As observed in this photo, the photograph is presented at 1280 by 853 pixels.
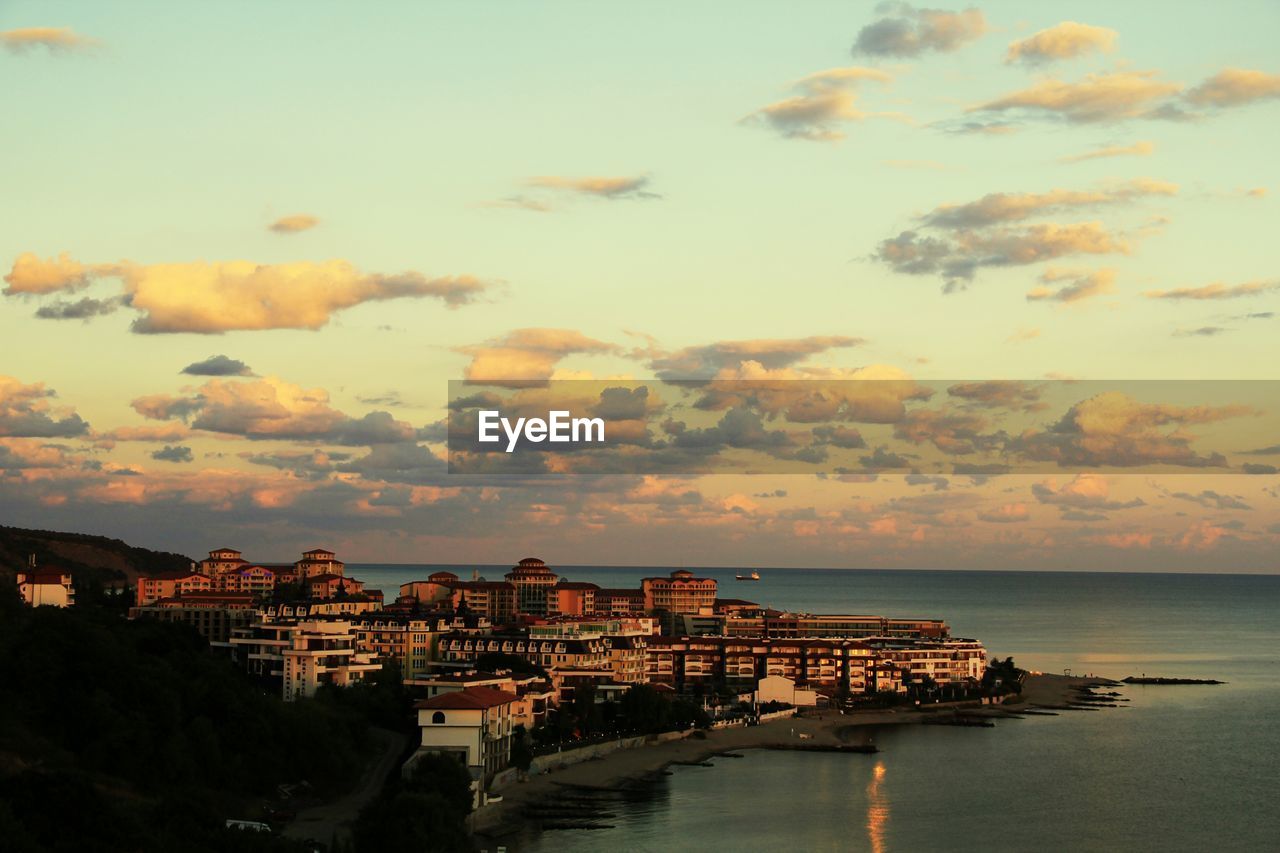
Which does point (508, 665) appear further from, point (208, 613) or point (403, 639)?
point (208, 613)

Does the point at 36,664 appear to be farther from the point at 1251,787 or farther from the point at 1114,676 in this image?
the point at 1114,676

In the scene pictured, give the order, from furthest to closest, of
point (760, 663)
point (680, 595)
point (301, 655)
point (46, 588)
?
point (680, 595) < point (760, 663) < point (46, 588) < point (301, 655)

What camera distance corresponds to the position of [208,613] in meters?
45.3

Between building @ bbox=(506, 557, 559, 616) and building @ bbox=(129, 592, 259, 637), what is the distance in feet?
72.1

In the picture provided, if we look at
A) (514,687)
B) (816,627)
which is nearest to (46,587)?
(514,687)

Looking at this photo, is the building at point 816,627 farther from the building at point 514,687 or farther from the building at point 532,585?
the building at point 514,687

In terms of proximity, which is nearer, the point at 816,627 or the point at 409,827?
the point at 409,827

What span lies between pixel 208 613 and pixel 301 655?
9.25 metres

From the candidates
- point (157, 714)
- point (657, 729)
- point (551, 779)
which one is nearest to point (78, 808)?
point (157, 714)

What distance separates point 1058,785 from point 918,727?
12.4m

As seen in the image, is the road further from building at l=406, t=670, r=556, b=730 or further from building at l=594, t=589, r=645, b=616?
building at l=594, t=589, r=645, b=616

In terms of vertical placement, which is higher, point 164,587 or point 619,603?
point 164,587

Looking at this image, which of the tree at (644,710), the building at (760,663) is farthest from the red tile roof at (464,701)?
the building at (760,663)

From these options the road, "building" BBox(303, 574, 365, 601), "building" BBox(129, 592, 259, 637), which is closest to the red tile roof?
the road
